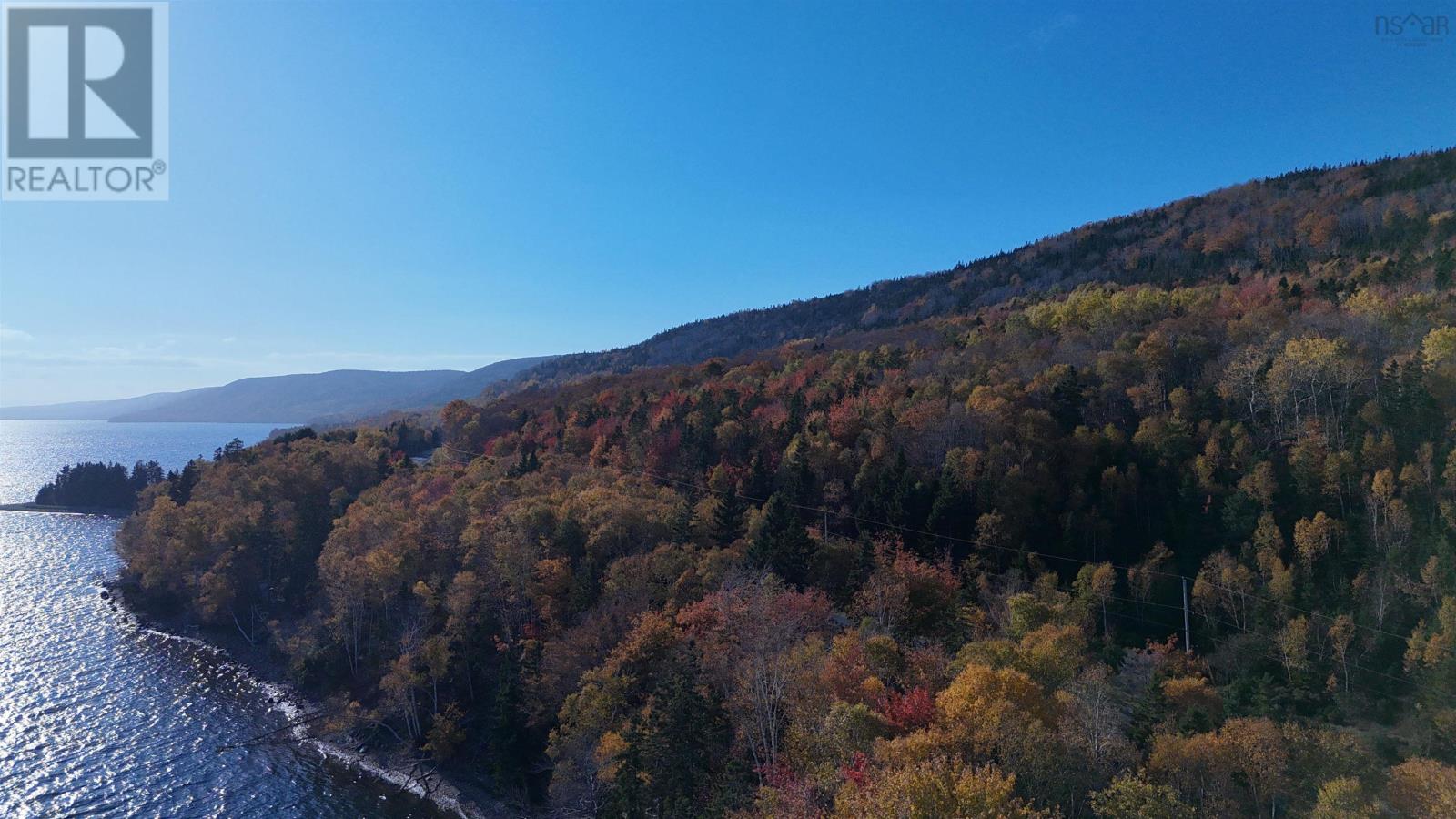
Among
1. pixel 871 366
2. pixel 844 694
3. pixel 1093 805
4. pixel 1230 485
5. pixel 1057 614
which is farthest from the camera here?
pixel 871 366

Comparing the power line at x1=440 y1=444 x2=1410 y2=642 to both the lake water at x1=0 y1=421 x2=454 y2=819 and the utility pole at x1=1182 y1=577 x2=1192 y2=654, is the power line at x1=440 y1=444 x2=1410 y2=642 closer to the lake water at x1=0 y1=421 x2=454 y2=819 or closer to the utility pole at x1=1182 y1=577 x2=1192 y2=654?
the utility pole at x1=1182 y1=577 x2=1192 y2=654

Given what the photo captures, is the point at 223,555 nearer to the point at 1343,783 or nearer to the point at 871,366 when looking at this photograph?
the point at 871,366

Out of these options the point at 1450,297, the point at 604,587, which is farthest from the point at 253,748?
the point at 1450,297

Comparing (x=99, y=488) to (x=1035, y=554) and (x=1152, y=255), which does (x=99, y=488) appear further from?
(x=1152, y=255)

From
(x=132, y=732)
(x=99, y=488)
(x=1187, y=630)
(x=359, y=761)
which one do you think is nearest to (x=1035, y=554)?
(x=1187, y=630)

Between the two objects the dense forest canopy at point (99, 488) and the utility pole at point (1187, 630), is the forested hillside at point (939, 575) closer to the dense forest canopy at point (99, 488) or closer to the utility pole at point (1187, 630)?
the utility pole at point (1187, 630)

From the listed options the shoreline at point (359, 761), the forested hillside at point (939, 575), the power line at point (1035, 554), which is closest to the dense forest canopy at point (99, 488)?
the forested hillside at point (939, 575)
